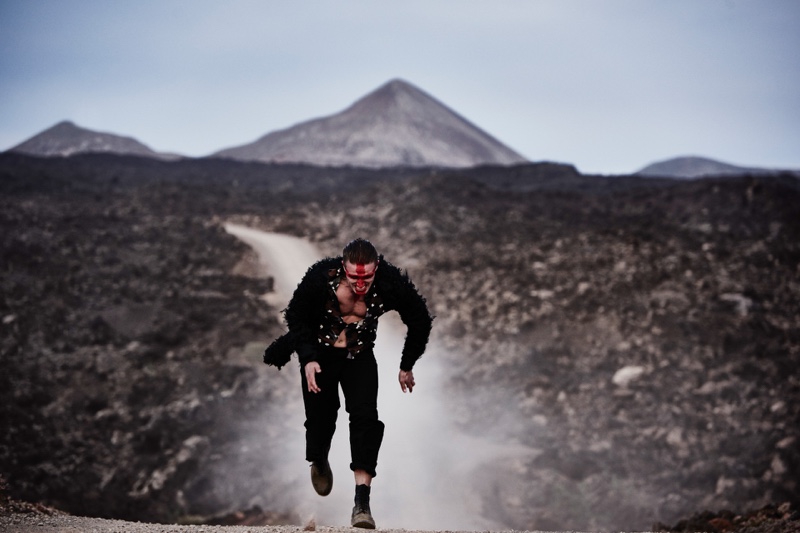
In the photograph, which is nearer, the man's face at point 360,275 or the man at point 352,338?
the man's face at point 360,275

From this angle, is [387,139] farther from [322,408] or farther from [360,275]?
[360,275]

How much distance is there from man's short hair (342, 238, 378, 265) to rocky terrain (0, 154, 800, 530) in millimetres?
7484

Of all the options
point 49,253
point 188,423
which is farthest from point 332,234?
point 188,423

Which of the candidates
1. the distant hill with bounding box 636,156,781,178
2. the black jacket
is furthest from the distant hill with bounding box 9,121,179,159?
the distant hill with bounding box 636,156,781,178

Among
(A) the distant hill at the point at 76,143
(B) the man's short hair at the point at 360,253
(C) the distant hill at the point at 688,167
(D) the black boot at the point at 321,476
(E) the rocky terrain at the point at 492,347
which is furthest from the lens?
(C) the distant hill at the point at 688,167

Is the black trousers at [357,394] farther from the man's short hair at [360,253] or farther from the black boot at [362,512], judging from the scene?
the man's short hair at [360,253]

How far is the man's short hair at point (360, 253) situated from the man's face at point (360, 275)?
0.08 ft

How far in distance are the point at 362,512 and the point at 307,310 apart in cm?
146

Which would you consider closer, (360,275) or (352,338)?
(360,275)

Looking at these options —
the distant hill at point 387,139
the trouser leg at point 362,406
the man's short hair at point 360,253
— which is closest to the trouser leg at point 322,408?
the trouser leg at point 362,406

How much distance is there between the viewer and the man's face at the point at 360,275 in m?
4.48

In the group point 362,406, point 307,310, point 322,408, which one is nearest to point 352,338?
point 307,310

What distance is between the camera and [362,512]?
470cm

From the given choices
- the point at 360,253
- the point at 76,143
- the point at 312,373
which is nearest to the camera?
the point at 360,253
